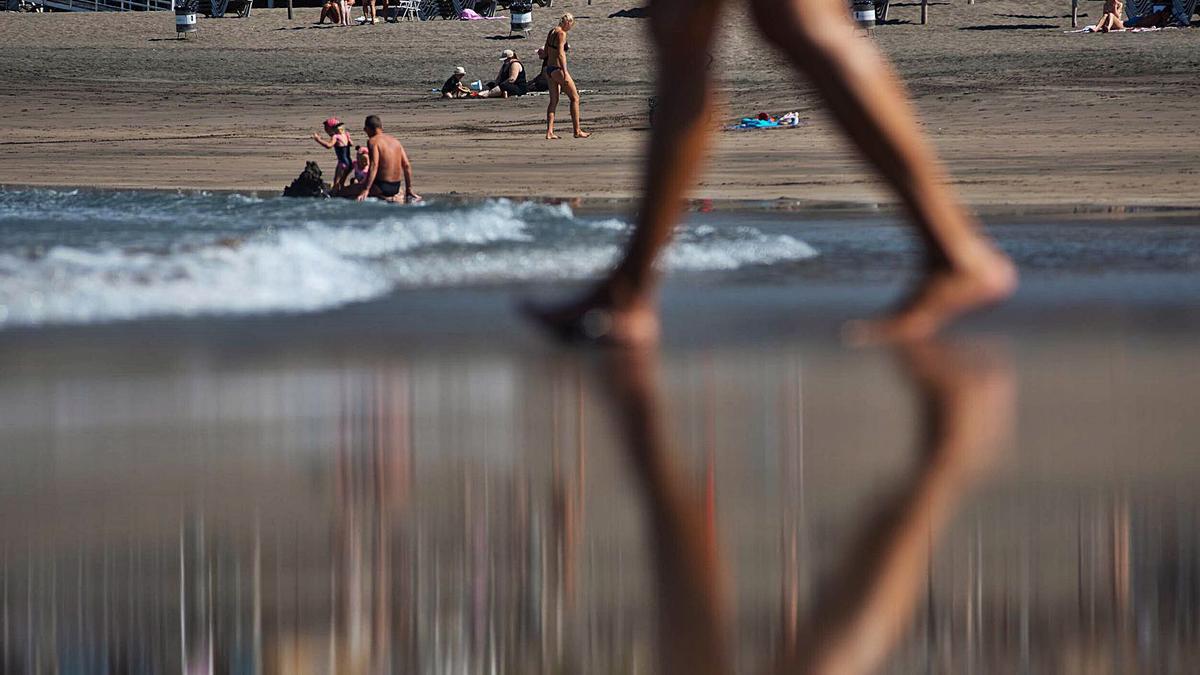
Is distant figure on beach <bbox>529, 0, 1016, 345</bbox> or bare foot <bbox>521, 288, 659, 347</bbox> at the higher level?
distant figure on beach <bbox>529, 0, 1016, 345</bbox>

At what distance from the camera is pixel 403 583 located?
2305mm

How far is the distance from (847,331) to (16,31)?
41.3 m

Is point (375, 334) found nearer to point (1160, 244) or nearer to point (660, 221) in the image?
point (660, 221)

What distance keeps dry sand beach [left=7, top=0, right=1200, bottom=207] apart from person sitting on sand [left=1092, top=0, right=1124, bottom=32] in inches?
35.4

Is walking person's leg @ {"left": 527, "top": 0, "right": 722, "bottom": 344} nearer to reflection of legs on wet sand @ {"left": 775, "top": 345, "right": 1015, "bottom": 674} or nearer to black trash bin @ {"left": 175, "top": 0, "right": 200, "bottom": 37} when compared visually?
reflection of legs on wet sand @ {"left": 775, "top": 345, "right": 1015, "bottom": 674}

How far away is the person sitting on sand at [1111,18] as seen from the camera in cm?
3331

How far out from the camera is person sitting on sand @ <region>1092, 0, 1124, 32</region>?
109 ft

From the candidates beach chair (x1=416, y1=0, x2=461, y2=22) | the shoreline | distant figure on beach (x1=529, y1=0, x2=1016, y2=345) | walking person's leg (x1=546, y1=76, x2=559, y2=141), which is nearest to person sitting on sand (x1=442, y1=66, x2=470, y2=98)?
walking person's leg (x1=546, y1=76, x2=559, y2=141)

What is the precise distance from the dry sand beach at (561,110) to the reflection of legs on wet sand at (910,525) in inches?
124

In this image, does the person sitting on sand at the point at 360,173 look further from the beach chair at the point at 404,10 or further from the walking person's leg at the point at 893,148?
the beach chair at the point at 404,10

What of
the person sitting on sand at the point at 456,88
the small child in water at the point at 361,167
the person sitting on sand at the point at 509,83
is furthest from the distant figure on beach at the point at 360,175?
the person sitting on sand at the point at 456,88

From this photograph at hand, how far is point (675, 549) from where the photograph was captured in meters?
2.44

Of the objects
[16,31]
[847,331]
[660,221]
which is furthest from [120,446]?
[16,31]

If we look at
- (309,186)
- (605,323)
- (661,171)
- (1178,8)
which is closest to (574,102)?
(309,186)
